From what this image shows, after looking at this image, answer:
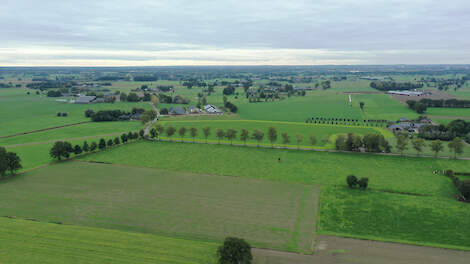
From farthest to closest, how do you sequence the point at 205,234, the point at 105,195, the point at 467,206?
the point at 105,195
the point at 467,206
the point at 205,234

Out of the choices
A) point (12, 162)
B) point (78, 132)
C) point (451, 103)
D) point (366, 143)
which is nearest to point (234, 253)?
point (12, 162)

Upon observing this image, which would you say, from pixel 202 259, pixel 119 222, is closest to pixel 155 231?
pixel 119 222

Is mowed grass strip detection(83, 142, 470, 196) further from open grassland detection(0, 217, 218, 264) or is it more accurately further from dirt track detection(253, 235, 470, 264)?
open grassland detection(0, 217, 218, 264)

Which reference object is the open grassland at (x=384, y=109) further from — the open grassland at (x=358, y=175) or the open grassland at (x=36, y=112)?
the open grassland at (x=36, y=112)

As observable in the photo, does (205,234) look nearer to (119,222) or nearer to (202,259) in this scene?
(202,259)

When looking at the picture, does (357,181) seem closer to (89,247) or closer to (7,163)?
(89,247)
